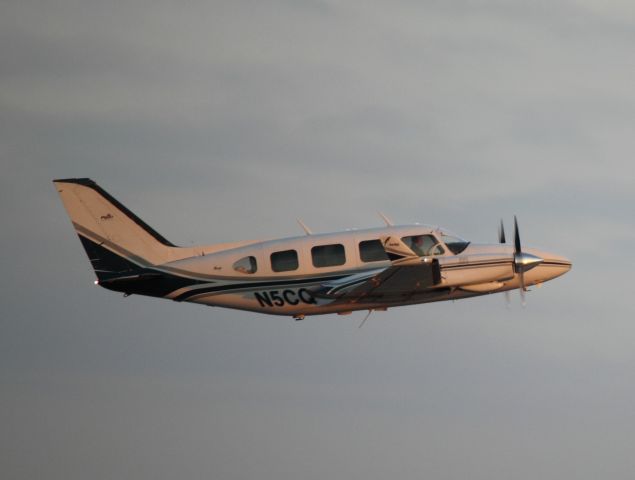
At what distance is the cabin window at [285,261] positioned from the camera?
44.5m

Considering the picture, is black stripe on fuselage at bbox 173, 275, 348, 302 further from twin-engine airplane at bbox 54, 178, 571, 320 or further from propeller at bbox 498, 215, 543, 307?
propeller at bbox 498, 215, 543, 307

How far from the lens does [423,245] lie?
44.8 m

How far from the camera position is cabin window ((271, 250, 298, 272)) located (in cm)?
4453

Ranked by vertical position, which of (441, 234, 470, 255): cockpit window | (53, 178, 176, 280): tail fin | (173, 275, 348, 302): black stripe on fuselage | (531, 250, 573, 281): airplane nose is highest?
(53, 178, 176, 280): tail fin

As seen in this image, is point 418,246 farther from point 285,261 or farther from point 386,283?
point 285,261

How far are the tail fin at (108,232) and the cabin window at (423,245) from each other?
9.09m

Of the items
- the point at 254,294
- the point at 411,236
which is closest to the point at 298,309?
the point at 254,294

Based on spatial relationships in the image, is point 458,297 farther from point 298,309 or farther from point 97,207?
point 97,207

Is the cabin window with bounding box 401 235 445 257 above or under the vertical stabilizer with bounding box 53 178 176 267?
under

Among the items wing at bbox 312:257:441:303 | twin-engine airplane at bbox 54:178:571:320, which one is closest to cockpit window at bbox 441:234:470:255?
A: twin-engine airplane at bbox 54:178:571:320

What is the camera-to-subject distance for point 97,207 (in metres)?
46.1

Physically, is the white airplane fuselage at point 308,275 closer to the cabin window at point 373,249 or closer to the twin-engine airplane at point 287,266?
the twin-engine airplane at point 287,266

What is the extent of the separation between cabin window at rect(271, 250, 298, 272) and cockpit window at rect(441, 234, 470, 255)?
572cm

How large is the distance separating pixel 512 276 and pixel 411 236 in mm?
4395
